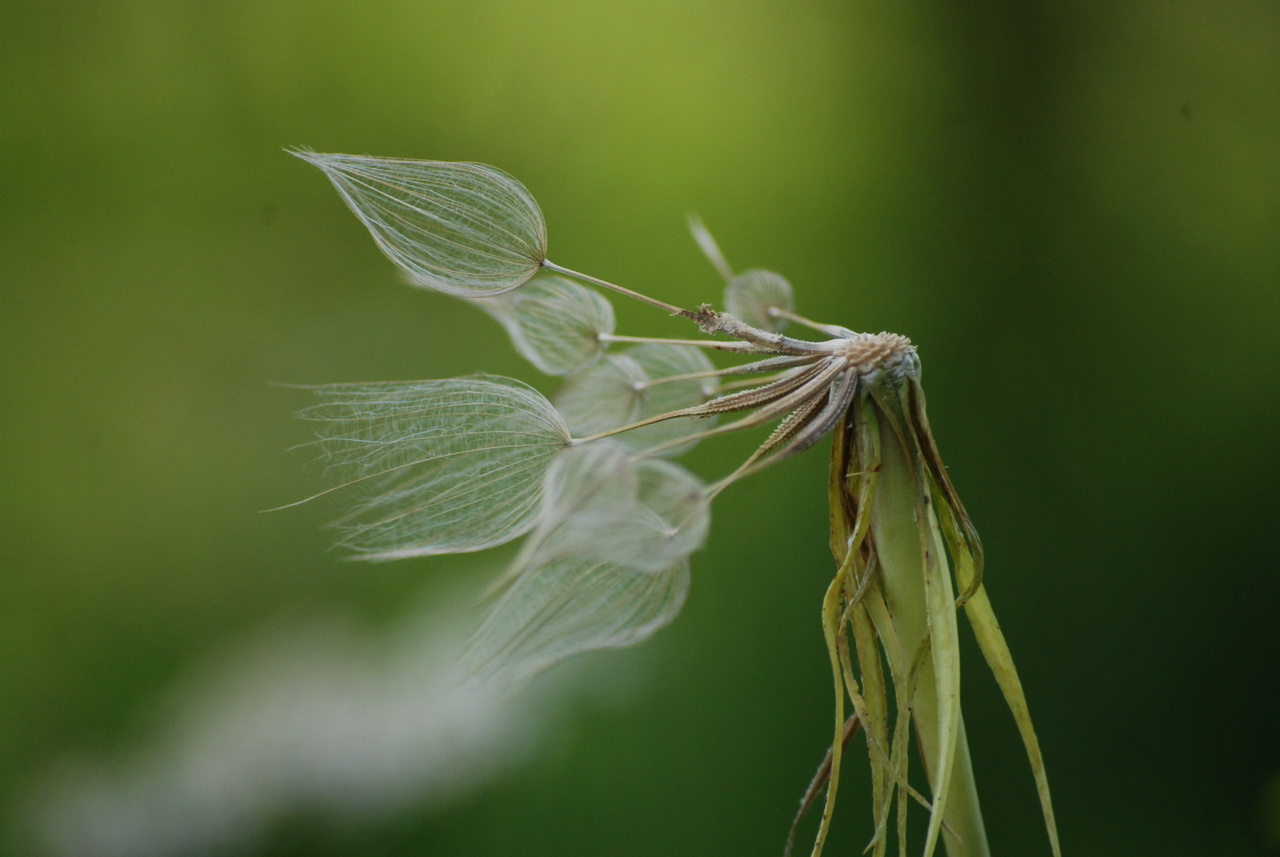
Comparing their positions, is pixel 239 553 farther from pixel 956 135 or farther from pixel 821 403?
pixel 956 135

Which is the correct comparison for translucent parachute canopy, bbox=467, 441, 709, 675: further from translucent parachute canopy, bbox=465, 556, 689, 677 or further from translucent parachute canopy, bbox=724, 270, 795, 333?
translucent parachute canopy, bbox=724, 270, 795, 333

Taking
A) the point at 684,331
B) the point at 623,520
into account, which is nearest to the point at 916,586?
the point at 623,520

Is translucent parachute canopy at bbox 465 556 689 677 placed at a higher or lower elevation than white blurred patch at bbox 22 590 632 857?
higher

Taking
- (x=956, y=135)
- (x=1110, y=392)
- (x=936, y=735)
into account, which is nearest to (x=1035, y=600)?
(x=1110, y=392)

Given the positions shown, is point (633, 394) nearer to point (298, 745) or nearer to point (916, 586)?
point (916, 586)

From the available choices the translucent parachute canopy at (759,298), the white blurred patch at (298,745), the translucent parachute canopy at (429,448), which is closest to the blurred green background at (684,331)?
the white blurred patch at (298,745)

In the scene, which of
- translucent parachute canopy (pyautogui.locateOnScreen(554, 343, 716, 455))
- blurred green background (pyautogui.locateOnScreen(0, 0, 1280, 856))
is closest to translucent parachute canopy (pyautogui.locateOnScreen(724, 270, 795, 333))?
translucent parachute canopy (pyautogui.locateOnScreen(554, 343, 716, 455))
